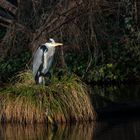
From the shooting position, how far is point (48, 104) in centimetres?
1348

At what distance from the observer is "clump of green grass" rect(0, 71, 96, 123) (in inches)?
531

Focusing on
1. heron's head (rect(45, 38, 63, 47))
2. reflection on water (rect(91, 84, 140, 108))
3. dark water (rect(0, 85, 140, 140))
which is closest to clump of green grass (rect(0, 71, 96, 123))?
dark water (rect(0, 85, 140, 140))

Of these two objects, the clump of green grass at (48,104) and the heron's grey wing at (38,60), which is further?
the heron's grey wing at (38,60)

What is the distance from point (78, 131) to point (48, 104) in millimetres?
1052

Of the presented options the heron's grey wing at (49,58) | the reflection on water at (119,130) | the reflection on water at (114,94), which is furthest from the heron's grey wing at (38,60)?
the reflection on water at (119,130)

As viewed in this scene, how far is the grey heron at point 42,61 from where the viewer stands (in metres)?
14.2

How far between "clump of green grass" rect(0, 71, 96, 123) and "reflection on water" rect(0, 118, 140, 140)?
9.9 inches

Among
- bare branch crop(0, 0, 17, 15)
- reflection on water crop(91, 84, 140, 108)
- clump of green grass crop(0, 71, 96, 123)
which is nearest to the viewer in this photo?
clump of green grass crop(0, 71, 96, 123)

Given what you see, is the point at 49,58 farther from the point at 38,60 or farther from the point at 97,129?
the point at 97,129

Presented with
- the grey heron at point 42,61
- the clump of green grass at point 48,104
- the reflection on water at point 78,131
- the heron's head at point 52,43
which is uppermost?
the heron's head at point 52,43

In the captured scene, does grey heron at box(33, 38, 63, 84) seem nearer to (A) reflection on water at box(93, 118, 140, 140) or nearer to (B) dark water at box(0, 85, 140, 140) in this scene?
(B) dark water at box(0, 85, 140, 140)

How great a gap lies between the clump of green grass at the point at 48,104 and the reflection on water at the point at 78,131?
0.82 feet

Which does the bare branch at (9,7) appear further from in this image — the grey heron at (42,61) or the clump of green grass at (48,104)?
the clump of green grass at (48,104)

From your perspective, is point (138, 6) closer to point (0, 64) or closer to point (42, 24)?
point (42, 24)
